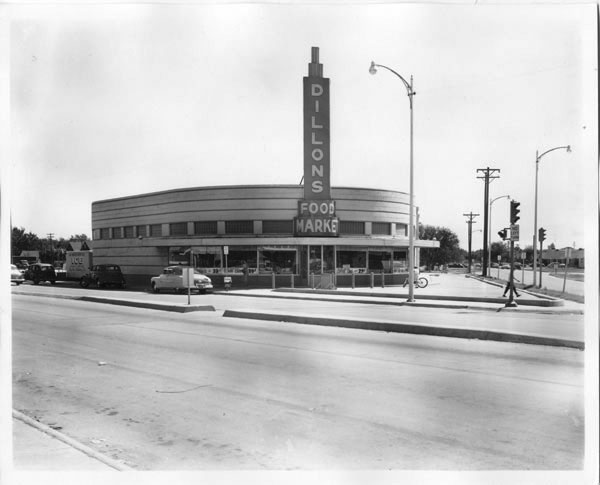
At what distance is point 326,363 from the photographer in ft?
27.2

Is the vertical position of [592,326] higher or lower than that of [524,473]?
higher

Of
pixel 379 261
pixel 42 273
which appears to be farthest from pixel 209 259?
pixel 42 273

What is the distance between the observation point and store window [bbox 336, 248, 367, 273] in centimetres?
3322

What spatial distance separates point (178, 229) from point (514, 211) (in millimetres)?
24620

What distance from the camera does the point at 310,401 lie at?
6.12 meters

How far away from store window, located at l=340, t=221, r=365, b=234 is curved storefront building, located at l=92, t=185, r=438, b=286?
0.07 meters

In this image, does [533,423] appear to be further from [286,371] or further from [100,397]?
[100,397]

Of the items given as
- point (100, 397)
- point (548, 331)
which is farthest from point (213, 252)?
point (100, 397)

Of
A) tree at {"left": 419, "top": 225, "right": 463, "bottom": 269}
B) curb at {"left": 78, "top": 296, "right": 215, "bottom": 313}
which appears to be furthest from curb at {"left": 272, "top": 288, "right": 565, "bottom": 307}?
tree at {"left": 419, "top": 225, "right": 463, "bottom": 269}

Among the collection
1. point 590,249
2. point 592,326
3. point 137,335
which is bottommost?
point 137,335

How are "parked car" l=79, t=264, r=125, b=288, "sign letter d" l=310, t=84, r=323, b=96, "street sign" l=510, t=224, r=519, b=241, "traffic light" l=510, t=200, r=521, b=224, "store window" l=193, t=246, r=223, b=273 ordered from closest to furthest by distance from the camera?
"traffic light" l=510, t=200, r=521, b=224 < "street sign" l=510, t=224, r=519, b=241 < "sign letter d" l=310, t=84, r=323, b=96 < "parked car" l=79, t=264, r=125, b=288 < "store window" l=193, t=246, r=223, b=273

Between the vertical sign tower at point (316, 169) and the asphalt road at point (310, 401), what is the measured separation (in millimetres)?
20977

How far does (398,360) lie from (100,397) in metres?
4.57

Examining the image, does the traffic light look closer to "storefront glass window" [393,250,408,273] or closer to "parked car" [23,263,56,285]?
"storefront glass window" [393,250,408,273]
